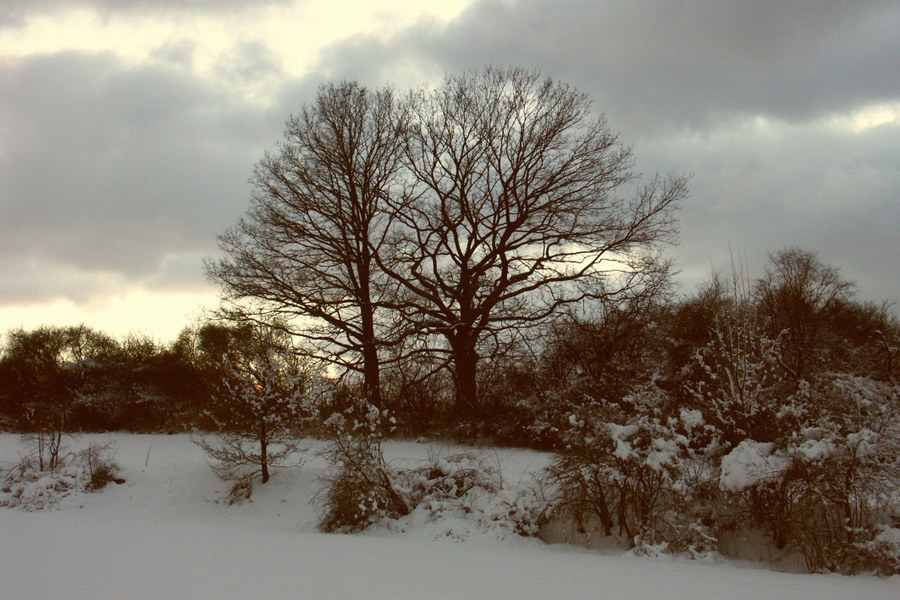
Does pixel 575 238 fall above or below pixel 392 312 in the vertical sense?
above

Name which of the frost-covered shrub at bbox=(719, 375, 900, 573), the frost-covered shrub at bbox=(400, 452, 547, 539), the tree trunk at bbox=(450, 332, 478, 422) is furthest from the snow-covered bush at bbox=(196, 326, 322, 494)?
the frost-covered shrub at bbox=(719, 375, 900, 573)

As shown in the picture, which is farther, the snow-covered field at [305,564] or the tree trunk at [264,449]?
the tree trunk at [264,449]

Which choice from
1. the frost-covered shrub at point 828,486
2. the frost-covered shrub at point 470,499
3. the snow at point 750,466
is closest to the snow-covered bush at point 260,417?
the frost-covered shrub at point 470,499

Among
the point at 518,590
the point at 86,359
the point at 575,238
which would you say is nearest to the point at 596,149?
the point at 575,238

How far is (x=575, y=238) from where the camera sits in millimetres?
22344

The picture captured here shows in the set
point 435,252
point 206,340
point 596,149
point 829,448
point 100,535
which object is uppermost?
point 596,149

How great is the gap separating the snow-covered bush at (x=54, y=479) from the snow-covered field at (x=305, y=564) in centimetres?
57

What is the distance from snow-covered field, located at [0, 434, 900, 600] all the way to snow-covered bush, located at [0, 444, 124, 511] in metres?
0.57

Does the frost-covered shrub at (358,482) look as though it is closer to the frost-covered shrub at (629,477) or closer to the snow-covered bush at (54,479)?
the frost-covered shrub at (629,477)

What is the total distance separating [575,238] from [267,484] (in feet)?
41.6

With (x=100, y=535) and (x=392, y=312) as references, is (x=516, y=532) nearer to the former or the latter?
(x=100, y=535)

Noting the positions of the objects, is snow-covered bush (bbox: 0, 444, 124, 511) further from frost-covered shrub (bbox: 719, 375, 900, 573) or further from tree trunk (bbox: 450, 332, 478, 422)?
frost-covered shrub (bbox: 719, 375, 900, 573)

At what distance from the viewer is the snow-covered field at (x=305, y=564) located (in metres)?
9.71

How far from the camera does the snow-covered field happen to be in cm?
971
